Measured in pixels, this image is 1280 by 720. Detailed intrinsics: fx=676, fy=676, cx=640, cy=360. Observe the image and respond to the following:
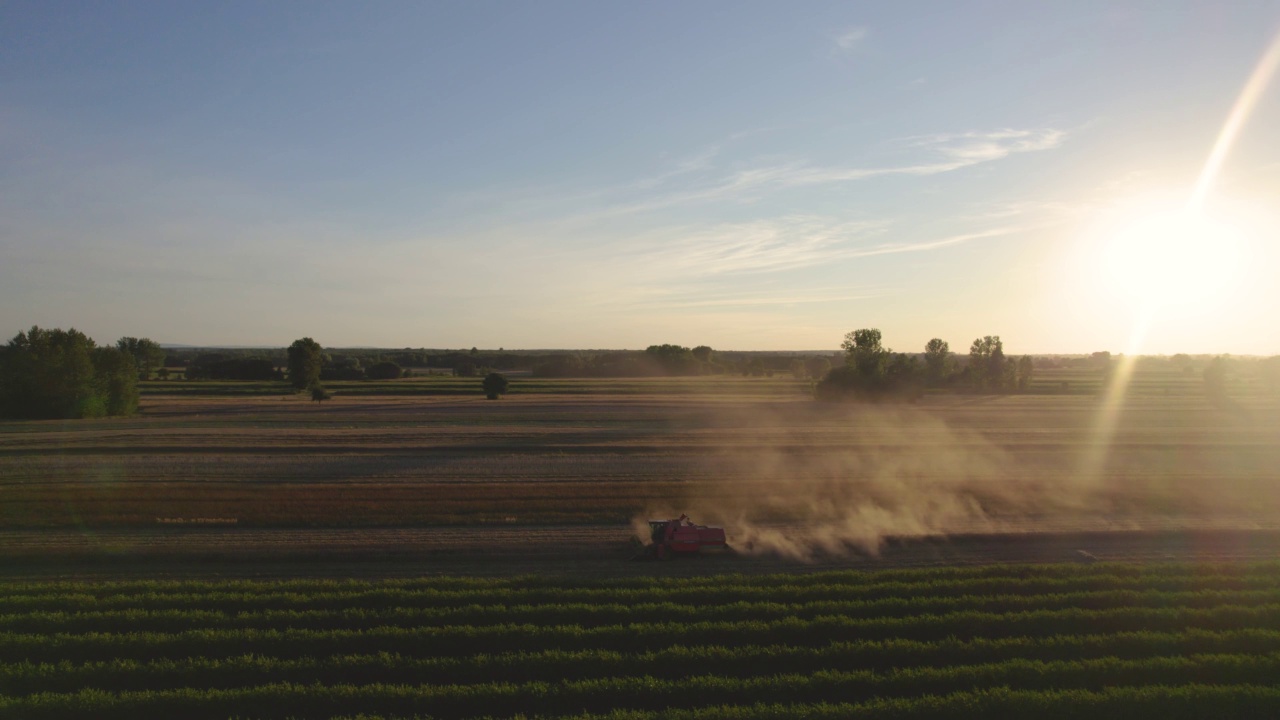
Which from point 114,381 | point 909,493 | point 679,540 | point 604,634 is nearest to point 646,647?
point 604,634

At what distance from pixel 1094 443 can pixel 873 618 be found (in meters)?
36.3

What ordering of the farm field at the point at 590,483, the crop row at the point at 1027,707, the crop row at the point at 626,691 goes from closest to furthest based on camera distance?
the crop row at the point at 1027,707
the crop row at the point at 626,691
the farm field at the point at 590,483

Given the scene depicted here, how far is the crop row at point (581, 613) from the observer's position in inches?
491

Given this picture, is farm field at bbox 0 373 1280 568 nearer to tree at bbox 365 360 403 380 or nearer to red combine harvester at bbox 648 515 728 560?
red combine harvester at bbox 648 515 728 560

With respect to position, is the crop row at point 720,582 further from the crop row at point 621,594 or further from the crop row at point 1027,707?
the crop row at point 1027,707

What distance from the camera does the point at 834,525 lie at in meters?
21.7

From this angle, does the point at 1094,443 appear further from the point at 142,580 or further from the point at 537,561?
the point at 142,580

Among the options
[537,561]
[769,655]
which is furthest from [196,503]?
[769,655]

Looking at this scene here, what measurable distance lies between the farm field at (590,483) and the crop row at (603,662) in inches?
257

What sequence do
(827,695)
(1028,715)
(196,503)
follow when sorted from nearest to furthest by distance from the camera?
(1028,715) → (827,695) → (196,503)

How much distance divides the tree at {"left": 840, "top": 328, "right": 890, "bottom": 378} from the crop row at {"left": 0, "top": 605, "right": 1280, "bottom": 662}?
6107cm

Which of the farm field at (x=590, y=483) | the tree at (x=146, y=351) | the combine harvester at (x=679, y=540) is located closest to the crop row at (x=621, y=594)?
the combine harvester at (x=679, y=540)

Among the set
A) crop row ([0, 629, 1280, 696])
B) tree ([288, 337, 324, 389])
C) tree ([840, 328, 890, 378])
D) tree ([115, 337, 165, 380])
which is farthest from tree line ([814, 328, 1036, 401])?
tree ([115, 337, 165, 380])

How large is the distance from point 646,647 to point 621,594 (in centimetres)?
230
